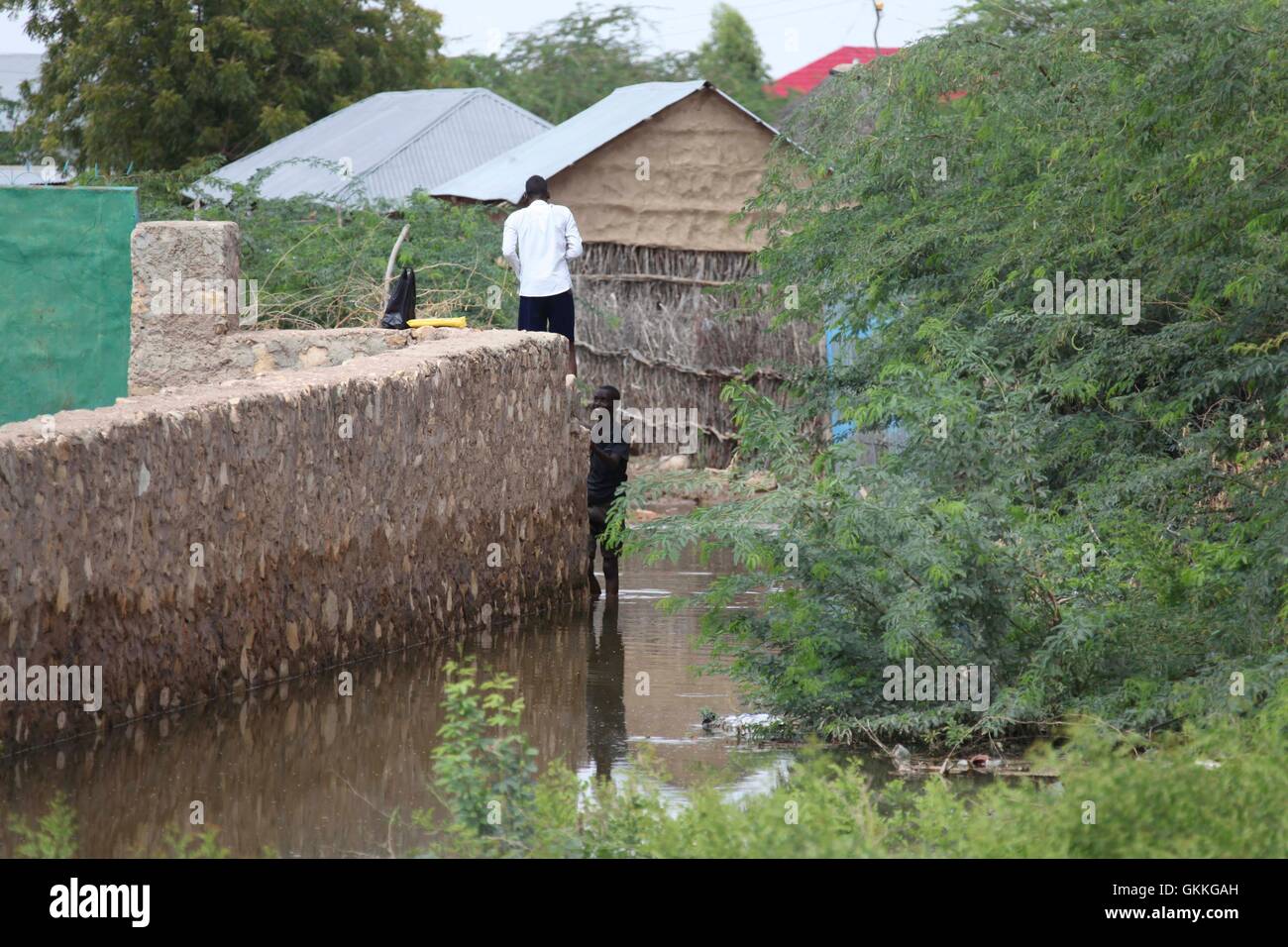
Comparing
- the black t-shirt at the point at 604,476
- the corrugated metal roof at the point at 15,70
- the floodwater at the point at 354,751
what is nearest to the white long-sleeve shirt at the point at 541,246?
the black t-shirt at the point at 604,476

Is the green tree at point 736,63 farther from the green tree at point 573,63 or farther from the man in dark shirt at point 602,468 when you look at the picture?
the man in dark shirt at point 602,468

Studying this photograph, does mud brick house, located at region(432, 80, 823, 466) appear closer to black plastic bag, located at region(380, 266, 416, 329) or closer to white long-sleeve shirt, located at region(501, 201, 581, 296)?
white long-sleeve shirt, located at region(501, 201, 581, 296)

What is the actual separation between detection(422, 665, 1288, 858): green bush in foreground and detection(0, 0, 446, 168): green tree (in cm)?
2411

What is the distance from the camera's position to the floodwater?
6176mm

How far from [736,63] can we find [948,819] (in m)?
54.9

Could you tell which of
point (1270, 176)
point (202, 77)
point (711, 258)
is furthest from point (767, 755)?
point (202, 77)

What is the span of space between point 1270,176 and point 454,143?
57.0 feet

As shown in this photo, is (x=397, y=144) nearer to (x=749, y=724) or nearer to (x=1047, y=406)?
(x=1047, y=406)

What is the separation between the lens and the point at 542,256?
41.4 feet

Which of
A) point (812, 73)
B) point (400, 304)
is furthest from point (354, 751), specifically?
point (812, 73)

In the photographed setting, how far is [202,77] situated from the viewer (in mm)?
27922

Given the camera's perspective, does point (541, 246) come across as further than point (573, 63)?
No

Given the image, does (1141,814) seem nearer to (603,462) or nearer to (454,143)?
(603,462)

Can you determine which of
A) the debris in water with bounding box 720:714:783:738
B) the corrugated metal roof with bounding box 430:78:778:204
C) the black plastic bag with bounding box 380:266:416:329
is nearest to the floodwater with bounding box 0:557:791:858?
the debris in water with bounding box 720:714:783:738
